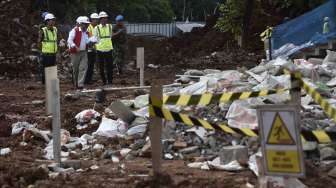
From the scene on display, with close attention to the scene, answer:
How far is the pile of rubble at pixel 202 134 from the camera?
28.2 feet

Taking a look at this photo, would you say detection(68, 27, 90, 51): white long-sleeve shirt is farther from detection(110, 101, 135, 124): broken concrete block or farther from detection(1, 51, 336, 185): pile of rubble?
detection(110, 101, 135, 124): broken concrete block

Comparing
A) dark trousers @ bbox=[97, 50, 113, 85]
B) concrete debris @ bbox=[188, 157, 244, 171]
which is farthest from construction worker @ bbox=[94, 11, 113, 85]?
concrete debris @ bbox=[188, 157, 244, 171]

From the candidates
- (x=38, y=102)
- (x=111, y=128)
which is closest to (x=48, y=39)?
(x=38, y=102)

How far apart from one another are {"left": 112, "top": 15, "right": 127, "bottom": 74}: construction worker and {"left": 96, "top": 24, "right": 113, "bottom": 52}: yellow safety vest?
224 cm

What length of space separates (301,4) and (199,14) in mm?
54588

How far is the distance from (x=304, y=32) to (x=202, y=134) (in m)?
12.9

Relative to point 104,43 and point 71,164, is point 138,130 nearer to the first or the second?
point 71,164

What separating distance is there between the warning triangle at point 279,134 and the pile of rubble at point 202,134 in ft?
6.55

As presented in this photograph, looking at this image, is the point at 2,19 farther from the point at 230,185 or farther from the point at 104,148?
the point at 230,185

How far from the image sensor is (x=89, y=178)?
7.97m

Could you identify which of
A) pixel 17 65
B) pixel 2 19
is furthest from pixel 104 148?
pixel 2 19

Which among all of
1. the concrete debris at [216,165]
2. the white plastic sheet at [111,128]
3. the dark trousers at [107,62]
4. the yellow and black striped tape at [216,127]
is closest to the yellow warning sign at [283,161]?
the yellow and black striped tape at [216,127]

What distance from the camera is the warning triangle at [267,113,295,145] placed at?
592 cm

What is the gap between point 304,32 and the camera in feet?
72.0
